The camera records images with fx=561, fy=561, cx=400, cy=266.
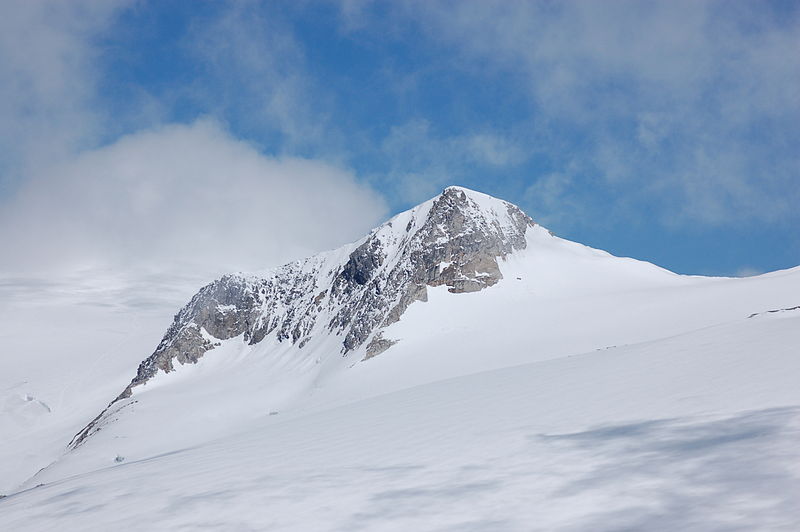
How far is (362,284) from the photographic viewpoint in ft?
218

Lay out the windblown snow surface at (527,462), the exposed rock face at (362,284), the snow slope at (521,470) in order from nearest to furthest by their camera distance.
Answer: the snow slope at (521,470), the windblown snow surface at (527,462), the exposed rock face at (362,284)

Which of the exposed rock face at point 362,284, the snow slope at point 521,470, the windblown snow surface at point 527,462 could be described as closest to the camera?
the snow slope at point 521,470

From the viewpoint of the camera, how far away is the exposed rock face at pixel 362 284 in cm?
5731

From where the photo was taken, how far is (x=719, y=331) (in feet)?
61.4

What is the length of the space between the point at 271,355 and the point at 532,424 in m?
61.8

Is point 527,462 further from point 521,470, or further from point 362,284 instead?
point 362,284

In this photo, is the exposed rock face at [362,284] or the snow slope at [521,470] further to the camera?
the exposed rock face at [362,284]

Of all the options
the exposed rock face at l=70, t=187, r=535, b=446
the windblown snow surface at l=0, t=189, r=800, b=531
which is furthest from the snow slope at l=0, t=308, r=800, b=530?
the exposed rock face at l=70, t=187, r=535, b=446

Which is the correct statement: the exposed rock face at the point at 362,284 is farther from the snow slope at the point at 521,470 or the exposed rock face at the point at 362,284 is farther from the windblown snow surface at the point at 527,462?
the snow slope at the point at 521,470

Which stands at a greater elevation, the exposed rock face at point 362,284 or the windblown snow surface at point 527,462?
the exposed rock face at point 362,284

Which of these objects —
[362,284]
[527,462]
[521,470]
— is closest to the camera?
[521,470]

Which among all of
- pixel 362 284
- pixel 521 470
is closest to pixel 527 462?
pixel 521 470

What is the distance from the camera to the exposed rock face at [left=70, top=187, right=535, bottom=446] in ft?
188

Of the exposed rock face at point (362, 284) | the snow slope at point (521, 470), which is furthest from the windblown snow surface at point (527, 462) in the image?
the exposed rock face at point (362, 284)
